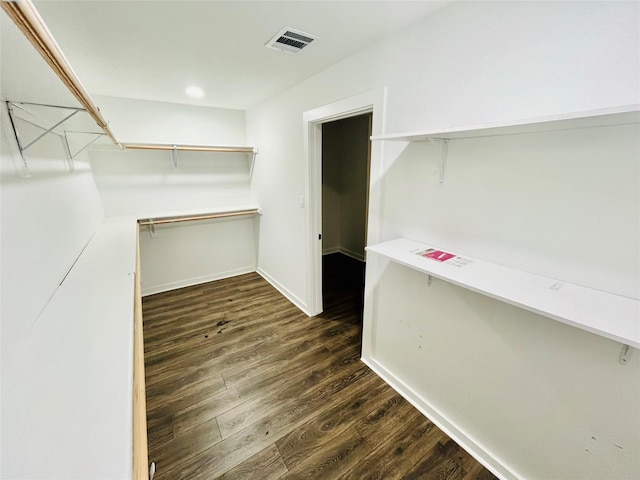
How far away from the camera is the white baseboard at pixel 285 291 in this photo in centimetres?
303

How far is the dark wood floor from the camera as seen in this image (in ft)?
4.83

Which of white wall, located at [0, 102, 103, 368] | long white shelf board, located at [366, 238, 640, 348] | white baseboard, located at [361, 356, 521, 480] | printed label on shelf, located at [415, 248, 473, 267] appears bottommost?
white baseboard, located at [361, 356, 521, 480]

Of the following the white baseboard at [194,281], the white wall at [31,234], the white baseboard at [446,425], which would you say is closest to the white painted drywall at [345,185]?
the white baseboard at [194,281]

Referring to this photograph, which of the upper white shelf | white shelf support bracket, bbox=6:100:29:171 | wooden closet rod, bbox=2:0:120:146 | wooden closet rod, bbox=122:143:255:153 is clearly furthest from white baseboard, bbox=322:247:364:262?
wooden closet rod, bbox=2:0:120:146

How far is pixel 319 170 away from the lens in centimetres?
256

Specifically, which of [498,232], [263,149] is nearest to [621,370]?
[498,232]

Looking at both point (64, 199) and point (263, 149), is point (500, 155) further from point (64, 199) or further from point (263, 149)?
point (263, 149)

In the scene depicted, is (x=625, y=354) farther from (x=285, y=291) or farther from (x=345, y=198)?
(x=345, y=198)

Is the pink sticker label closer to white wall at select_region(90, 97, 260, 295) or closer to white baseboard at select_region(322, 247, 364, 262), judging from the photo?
white wall at select_region(90, 97, 260, 295)

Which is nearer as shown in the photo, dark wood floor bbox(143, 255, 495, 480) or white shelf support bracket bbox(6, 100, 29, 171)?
white shelf support bracket bbox(6, 100, 29, 171)

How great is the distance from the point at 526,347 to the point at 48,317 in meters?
2.03

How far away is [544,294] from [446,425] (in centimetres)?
117

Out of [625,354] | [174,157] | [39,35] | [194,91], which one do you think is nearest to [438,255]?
[625,354]

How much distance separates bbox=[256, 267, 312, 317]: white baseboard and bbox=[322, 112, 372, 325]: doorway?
2.27 feet
